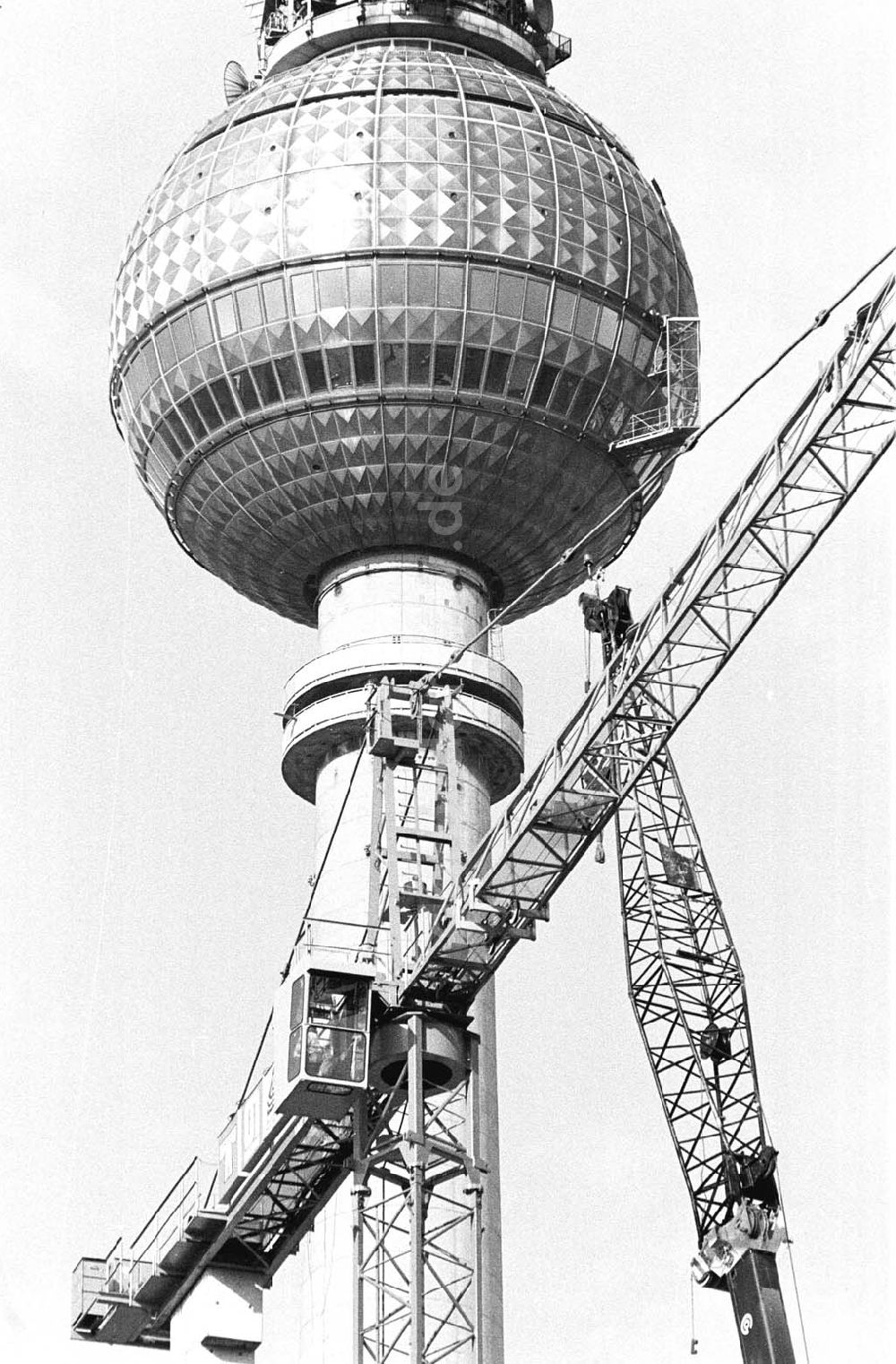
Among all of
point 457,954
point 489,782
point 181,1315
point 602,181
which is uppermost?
point 602,181

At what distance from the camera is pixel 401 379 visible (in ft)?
255

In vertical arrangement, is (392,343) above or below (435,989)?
above

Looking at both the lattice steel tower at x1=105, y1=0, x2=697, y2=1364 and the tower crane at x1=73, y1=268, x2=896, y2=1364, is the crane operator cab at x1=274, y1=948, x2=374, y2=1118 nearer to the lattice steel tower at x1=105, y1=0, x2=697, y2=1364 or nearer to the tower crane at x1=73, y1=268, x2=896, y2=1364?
the tower crane at x1=73, y1=268, x2=896, y2=1364

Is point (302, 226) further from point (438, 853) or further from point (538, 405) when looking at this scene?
point (438, 853)

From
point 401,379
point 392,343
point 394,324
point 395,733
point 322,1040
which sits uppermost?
point 394,324

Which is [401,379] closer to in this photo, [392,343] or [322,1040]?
[392,343]

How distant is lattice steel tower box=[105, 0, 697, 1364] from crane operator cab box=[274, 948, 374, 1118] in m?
15.8

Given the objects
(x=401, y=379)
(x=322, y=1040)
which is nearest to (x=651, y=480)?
(x=401, y=379)

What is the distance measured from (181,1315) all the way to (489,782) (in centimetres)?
2132

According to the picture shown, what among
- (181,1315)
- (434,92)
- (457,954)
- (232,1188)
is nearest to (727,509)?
(457,954)

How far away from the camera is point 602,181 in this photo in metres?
81.0

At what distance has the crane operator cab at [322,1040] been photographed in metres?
57.6

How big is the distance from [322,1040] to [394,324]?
26205 mm

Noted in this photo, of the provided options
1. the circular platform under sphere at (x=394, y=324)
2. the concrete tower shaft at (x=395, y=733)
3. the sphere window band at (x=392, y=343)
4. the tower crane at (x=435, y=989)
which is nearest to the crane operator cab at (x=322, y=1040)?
the tower crane at (x=435, y=989)
